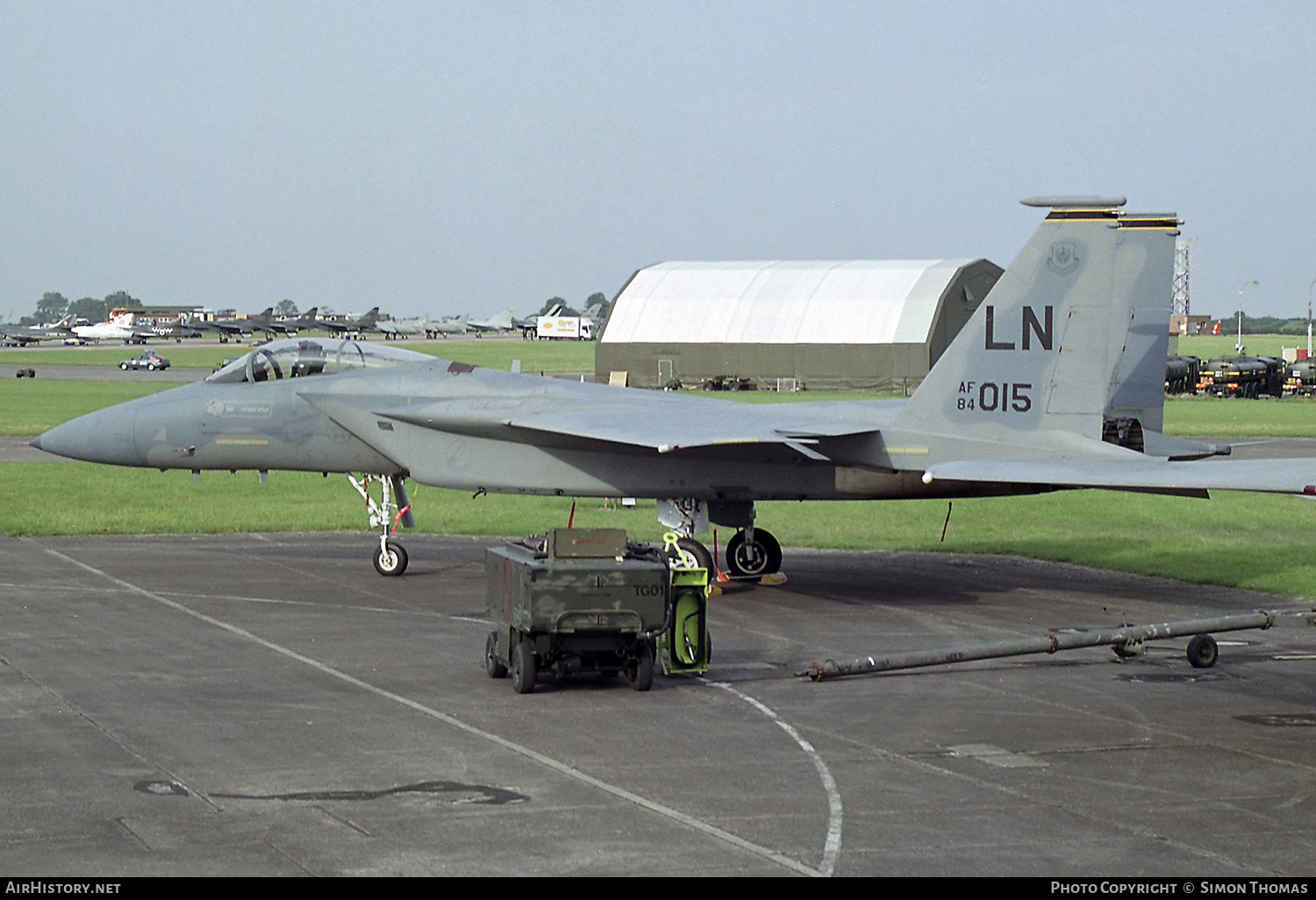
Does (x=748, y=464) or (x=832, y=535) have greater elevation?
(x=748, y=464)

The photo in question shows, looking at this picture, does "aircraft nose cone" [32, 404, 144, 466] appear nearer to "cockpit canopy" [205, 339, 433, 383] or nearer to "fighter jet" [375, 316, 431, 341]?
"cockpit canopy" [205, 339, 433, 383]

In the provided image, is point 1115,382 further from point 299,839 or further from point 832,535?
point 299,839

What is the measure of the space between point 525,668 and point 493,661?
1014 millimetres

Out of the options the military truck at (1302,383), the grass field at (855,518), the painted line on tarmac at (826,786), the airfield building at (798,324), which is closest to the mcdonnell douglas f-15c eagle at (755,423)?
the grass field at (855,518)

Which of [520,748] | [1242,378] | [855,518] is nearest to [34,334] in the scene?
[1242,378]

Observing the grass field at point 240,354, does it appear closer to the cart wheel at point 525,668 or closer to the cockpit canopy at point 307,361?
the cockpit canopy at point 307,361

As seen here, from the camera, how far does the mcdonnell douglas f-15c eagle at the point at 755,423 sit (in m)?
19.5

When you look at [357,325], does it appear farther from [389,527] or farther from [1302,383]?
[389,527]

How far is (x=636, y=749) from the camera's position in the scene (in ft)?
39.1

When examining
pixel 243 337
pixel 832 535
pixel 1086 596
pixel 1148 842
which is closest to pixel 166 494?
pixel 832 535

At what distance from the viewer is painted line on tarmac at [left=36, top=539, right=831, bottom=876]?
914 cm

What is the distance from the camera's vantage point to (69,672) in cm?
1491

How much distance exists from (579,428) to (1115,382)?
8.74m

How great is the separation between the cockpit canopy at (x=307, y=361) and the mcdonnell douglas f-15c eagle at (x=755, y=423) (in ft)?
0.12
